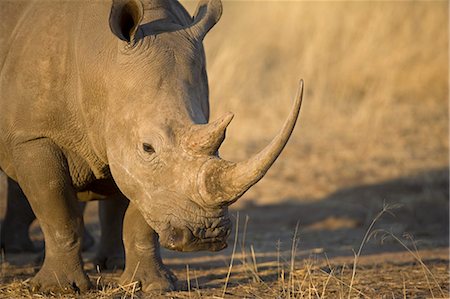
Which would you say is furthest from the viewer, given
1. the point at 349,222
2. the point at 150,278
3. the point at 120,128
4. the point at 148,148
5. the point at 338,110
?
the point at 338,110

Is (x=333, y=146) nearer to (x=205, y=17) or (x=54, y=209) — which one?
(x=205, y=17)

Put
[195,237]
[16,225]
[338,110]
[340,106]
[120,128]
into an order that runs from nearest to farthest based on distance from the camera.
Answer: [195,237] < [120,128] < [16,225] < [338,110] < [340,106]

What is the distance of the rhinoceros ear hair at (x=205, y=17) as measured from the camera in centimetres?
563

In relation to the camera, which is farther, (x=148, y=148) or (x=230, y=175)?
(x=148, y=148)

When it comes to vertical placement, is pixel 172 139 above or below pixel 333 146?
above

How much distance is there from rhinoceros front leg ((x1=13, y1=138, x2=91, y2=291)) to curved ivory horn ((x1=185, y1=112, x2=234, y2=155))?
1020mm

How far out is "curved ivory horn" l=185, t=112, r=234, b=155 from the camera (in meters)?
4.92

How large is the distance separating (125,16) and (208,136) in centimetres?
92

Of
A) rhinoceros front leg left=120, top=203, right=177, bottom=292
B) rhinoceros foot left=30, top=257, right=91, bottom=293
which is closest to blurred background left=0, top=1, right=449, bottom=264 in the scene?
rhinoceros front leg left=120, top=203, right=177, bottom=292

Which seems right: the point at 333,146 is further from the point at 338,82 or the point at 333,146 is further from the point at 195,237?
the point at 195,237

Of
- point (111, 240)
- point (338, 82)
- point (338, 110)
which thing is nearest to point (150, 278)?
point (111, 240)

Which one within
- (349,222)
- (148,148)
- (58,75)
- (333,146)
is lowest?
(349,222)

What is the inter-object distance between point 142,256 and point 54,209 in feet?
1.90

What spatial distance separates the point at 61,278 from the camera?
578cm
